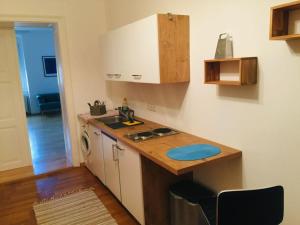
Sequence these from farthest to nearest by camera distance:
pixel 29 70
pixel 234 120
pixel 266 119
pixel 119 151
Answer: pixel 29 70, pixel 119 151, pixel 234 120, pixel 266 119

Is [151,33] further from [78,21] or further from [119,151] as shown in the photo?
[78,21]

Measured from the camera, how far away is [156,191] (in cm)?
233

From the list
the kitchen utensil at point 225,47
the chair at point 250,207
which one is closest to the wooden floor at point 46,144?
the kitchen utensil at point 225,47

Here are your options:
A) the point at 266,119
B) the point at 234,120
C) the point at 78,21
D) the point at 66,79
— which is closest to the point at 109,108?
the point at 66,79

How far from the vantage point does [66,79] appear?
3742 millimetres

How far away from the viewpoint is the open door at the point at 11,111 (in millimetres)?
3709

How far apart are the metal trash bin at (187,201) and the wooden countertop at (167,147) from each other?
370 millimetres

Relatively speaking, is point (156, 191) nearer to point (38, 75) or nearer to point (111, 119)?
point (111, 119)

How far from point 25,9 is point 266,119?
3.30m

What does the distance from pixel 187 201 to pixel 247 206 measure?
2.75ft

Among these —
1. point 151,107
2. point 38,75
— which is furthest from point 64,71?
point 38,75

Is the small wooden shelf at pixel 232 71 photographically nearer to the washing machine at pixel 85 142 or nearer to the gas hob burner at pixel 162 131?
the gas hob burner at pixel 162 131

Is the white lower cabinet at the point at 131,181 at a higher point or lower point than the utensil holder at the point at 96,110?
lower

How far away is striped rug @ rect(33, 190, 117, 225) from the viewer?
8.56 ft
